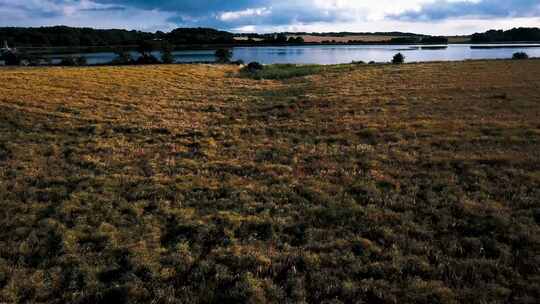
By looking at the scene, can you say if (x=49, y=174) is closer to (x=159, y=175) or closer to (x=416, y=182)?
(x=159, y=175)

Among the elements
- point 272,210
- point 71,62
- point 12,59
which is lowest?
point 272,210

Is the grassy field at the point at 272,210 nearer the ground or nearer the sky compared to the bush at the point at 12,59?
nearer the ground

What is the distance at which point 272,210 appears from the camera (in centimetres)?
1064

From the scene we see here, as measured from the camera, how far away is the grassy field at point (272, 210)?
7.12 metres

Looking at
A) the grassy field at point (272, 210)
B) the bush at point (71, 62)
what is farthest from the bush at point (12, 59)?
the grassy field at point (272, 210)

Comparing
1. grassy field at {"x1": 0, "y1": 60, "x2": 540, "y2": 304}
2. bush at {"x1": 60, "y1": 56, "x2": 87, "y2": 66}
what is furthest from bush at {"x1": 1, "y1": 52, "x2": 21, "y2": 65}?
grassy field at {"x1": 0, "y1": 60, "x2": 540, "y2": 304}

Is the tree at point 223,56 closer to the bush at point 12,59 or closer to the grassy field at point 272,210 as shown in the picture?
the bush at point 12,59

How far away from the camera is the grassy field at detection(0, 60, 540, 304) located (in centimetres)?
712

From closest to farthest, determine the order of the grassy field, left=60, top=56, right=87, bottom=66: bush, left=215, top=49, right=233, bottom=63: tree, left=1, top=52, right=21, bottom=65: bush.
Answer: the grassy field → left=1, top=52, right=21, bottom=65: bush → left=60, top=56, right=87, bottom=66: bush → left=215, top=49, right=233, bottom=63: tree

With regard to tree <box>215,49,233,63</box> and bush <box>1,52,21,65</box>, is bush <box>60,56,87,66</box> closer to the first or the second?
bush <box>1,52,21,65</box>

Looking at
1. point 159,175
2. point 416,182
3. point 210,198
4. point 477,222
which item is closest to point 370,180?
point 416,182

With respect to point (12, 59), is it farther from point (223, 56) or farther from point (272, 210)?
point (272, 210)

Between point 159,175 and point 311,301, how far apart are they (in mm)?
8951

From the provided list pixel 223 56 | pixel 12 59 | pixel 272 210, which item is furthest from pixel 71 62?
pixel 272 210
